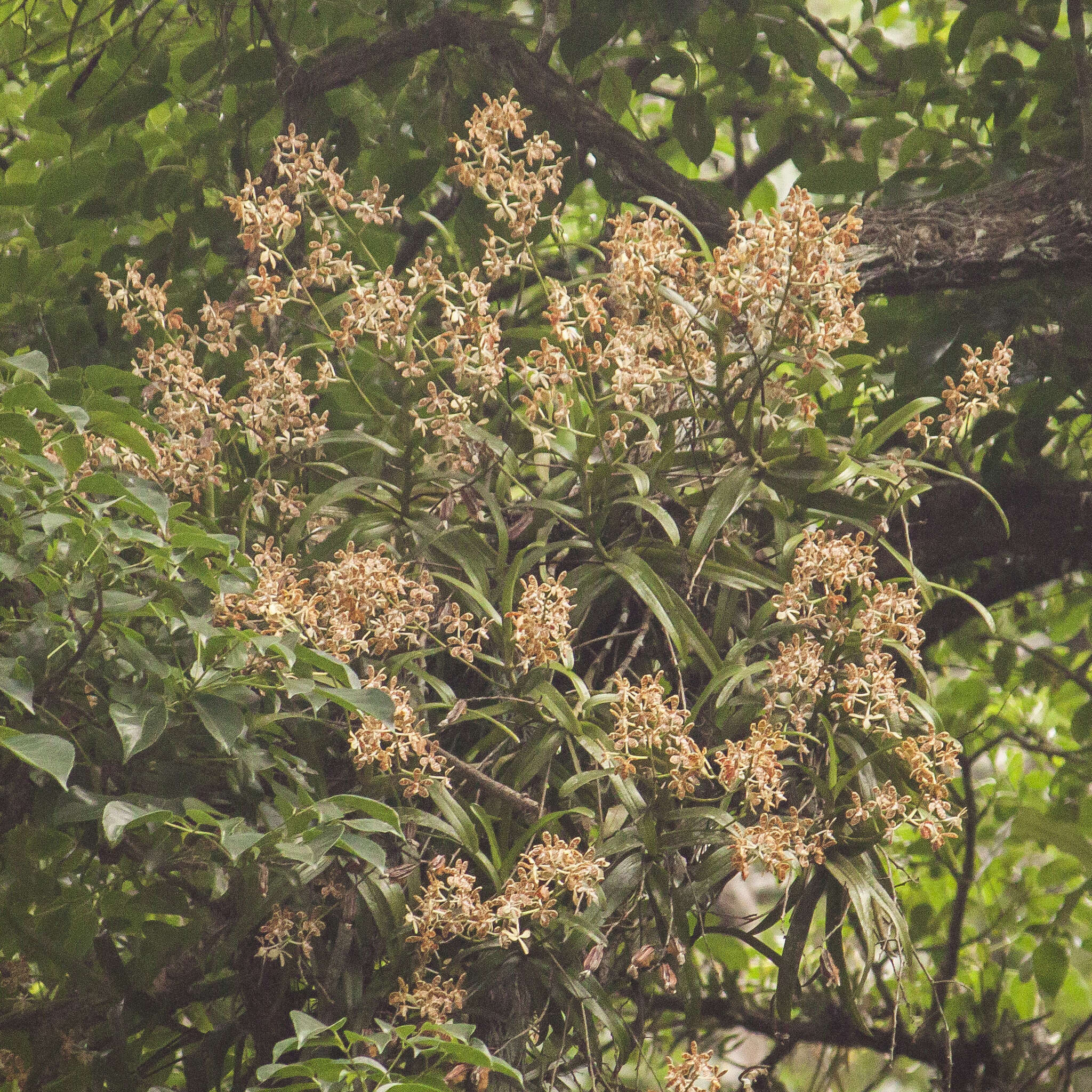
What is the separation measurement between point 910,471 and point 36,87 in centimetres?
128

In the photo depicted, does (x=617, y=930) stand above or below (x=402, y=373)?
below

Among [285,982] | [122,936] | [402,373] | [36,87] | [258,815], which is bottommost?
[122,936]

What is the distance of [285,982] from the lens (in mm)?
722

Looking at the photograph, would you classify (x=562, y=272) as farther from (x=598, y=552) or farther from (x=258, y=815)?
(x=258, y=815)

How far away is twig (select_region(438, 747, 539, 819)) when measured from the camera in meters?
0.71

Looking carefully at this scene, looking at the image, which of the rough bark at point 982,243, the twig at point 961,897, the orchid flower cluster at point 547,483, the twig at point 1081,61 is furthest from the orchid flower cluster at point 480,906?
the twig at point 961,897

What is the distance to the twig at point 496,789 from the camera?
2.32 feet

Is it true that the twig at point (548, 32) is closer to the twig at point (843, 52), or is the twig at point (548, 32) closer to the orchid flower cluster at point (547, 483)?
the twig at point (843, 52)

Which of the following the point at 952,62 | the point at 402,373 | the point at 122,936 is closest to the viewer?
the point at 402,373

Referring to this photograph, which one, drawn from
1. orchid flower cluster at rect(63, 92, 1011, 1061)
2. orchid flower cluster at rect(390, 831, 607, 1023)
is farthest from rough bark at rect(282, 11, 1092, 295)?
orchid flower cluster at rect(390, 831, 607, 1023)

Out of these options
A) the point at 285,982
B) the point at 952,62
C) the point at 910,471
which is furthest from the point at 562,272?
the point at 285,982

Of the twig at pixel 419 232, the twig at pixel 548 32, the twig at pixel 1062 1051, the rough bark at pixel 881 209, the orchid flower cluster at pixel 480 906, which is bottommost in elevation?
the twig at pixel 1062 1051

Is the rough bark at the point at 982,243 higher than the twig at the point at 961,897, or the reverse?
the rough bark at the point at 982,243

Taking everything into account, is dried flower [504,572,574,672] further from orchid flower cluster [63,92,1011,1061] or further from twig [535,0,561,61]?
twig [535,0,561,61]
